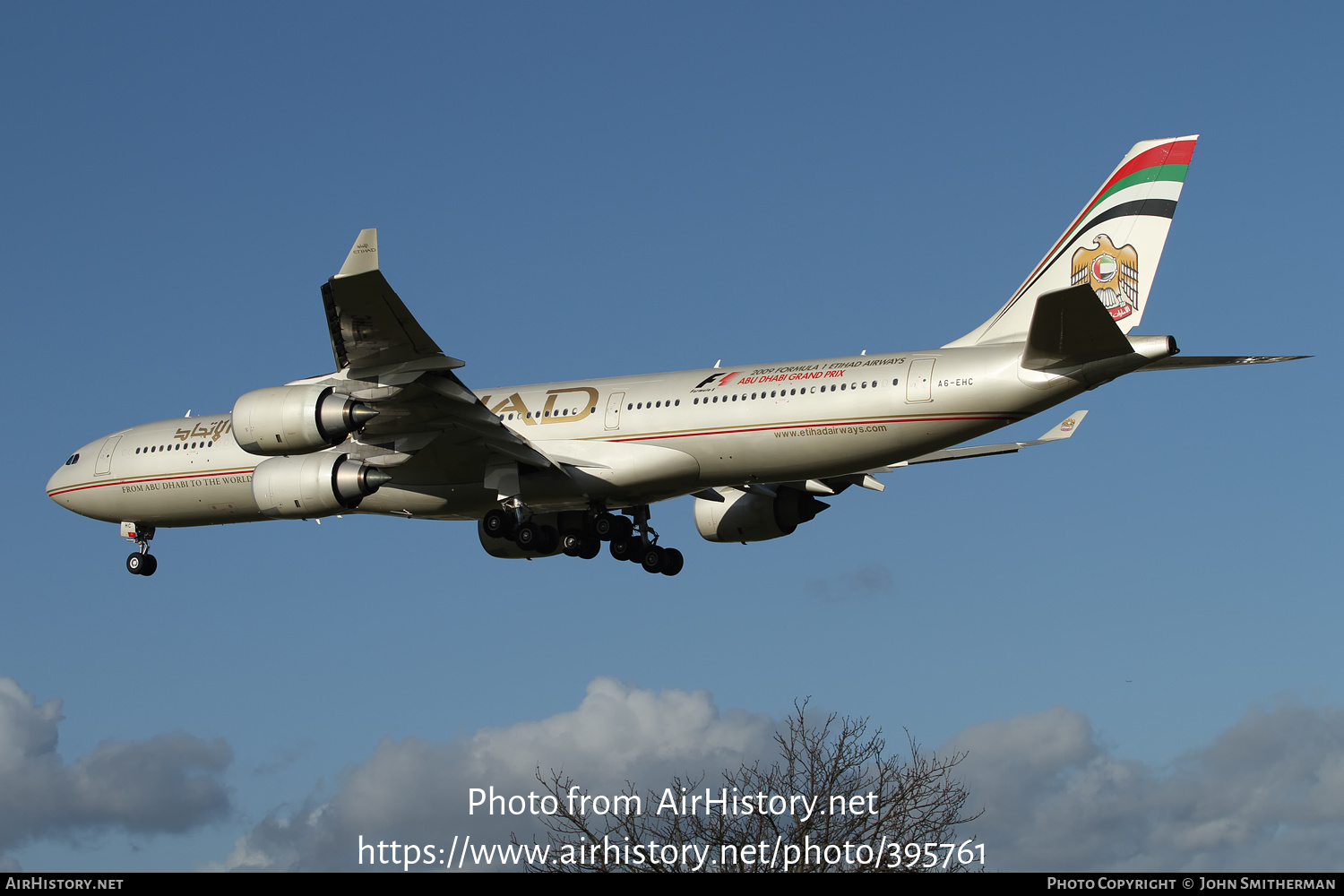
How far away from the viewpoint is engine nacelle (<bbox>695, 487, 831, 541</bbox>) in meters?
32.1

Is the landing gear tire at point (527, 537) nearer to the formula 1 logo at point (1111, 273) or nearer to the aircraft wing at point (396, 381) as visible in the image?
the aircraft wing at point (396, 381)

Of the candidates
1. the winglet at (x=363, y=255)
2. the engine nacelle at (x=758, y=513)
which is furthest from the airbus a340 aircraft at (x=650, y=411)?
the engine nacelle at (x=758, y=513)

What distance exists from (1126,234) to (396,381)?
12.8 meters

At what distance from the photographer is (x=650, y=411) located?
27.6m

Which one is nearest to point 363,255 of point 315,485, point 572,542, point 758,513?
point 315,485

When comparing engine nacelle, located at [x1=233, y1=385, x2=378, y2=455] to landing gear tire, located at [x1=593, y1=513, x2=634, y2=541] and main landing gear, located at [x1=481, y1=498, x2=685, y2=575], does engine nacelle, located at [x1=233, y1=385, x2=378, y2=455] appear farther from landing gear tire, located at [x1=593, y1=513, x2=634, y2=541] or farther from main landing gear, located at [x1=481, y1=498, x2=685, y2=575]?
landing gear tire, located at [x1=593, y1=513, x2=634, y2=541]

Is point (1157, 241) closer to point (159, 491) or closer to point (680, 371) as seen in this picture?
point (680, 371)

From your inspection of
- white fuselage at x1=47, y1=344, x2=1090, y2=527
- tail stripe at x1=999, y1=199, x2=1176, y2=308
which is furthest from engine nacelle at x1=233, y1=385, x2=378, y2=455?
tail stripe at x1=999, y1=199, x2=1176, y2=308

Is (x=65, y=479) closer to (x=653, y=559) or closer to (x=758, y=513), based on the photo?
(x=653, y=559)

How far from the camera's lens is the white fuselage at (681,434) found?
81.7 feet

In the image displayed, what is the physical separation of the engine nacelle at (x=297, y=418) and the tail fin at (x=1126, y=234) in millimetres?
11751

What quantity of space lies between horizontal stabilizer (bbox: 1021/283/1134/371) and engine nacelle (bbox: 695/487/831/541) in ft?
29.4
